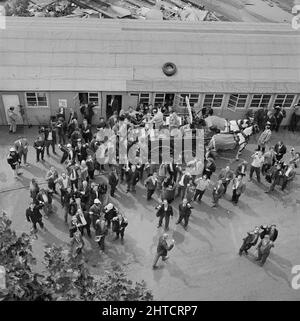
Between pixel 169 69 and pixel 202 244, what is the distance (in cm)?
905

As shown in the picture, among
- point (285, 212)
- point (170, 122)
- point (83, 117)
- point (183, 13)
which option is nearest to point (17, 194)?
point (83, 117)

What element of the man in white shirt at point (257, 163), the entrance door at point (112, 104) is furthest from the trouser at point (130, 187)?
the man in white shirt at point (257, 163)

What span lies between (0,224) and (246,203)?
10.3 meters

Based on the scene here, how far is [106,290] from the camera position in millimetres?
10500

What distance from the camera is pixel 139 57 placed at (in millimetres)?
21109

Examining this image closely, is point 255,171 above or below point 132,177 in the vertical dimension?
below

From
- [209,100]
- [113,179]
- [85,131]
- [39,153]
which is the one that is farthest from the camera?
[209,100]

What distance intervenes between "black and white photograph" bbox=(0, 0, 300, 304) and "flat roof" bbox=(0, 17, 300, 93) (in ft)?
0.21

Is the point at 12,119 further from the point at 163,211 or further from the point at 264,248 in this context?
the point at 264,248

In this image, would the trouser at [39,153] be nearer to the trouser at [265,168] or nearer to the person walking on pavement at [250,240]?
the person walking on pavement at [250,240]

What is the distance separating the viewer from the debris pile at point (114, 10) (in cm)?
2848

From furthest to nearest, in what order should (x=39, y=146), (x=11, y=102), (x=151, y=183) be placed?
(x=11, y=102) < (x=39, y=146) < (x=151, y=183)

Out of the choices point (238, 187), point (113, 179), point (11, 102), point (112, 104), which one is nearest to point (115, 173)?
point (113, 179)
